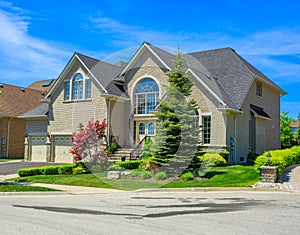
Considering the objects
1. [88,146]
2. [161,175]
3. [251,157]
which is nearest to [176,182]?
[161,175]

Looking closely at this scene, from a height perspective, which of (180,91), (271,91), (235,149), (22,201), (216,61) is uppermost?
(216,61)

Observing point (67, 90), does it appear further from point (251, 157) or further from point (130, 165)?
point (251, 157)

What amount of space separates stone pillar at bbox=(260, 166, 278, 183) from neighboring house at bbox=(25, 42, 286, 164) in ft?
23.3

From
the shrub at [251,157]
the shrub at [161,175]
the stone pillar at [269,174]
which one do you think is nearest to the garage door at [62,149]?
the shrub at [161,175]

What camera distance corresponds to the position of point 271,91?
3075cm

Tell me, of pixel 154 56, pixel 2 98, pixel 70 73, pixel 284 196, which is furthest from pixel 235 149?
pixel 2 98

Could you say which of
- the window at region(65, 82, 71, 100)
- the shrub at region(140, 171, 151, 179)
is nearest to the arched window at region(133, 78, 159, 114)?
the window at region(65, 82, 71, 100)

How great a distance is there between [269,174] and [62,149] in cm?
1785

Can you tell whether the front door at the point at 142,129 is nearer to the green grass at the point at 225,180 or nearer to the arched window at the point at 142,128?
the arched window at the point at 142,128

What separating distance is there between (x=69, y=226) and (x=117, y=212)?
2145 millimetres

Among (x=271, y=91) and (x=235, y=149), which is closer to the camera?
(x=235, y=149)

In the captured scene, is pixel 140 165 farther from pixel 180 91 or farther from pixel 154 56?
pixel 154 56

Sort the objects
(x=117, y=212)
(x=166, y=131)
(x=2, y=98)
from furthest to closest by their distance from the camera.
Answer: (x=2, y=98), (x=166, y=131), (x=117, y=212)

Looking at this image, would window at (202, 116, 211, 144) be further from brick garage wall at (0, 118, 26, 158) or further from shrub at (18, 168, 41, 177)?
brick garage wall at (0, 118, 26, 158)
